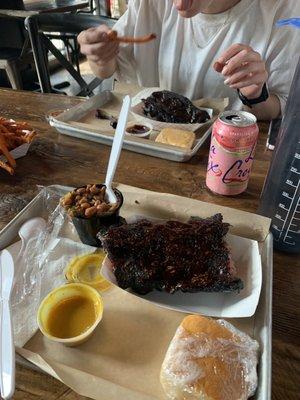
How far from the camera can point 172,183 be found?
922 millimetres

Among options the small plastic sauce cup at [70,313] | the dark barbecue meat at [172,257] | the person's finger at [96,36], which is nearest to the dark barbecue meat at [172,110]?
the person's finger at [96,36]

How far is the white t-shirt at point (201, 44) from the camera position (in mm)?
1330

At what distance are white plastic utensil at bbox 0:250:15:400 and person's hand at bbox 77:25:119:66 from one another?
3.01ft

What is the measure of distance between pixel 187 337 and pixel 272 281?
233 mm

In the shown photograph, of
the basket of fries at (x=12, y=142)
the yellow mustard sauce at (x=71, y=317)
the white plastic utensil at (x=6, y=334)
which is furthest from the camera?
the basket of fries at (x=12, y=142)

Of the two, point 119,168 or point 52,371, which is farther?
point 119,168

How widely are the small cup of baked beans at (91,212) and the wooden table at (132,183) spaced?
18 cm

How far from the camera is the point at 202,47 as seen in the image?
1.45m

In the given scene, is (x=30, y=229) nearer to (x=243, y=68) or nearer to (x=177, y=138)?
(x=177, y=138)

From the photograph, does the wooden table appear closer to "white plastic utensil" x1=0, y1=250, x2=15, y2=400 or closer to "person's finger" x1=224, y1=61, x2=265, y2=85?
"white plastic utensil" x1=0, y1=250, x2=15, y2=400

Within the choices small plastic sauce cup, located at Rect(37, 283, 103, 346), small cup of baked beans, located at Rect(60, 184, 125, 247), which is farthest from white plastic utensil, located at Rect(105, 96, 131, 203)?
small plastic sauce cup, located at Rect(37, 283, 103, 346)

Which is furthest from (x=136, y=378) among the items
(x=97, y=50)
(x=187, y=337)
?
(x=97, y=50)

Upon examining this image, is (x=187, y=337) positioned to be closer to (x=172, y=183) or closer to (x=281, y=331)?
(x=281, y=331)

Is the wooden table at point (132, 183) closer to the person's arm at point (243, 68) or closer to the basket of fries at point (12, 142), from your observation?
the basket of fries at point (12, 142)
